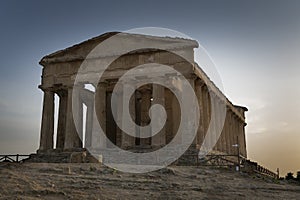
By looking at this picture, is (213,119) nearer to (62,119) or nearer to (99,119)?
(99,119)

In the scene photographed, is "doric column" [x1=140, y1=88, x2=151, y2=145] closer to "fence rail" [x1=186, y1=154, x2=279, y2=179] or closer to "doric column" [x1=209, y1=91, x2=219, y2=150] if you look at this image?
"doric column" [x1=209, y1=91, x2=219, y2=150]

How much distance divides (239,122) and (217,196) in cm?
4469

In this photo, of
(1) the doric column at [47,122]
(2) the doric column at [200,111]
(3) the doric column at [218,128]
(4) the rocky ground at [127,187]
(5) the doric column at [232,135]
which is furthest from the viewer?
(5) the doric column at [232,135]

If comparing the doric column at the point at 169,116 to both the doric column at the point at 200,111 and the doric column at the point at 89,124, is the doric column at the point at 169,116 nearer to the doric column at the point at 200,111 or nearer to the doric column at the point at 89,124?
the doric column at the point at 200,111

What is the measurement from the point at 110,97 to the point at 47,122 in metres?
6.96

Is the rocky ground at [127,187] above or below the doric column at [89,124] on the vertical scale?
below

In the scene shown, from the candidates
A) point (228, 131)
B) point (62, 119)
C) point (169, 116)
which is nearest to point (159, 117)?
point (169, 116)

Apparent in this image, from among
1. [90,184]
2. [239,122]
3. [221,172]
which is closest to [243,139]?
[239,122]

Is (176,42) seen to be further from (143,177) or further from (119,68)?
(143,177)

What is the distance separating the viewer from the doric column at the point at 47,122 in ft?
112

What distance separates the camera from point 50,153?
31.3 metres

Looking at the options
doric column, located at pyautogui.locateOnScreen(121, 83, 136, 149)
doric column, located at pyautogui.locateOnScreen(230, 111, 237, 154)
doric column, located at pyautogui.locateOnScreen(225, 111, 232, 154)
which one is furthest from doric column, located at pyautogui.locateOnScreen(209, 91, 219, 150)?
→ doric column, located at pyautogui.locateOnScreen(121, 83, 136, 149)

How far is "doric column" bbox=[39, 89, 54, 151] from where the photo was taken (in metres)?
34.1

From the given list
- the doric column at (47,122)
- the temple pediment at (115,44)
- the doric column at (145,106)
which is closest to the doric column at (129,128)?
the temple pediment at (115,44)
